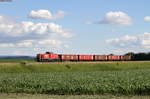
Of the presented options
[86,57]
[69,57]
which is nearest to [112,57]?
[86,57]

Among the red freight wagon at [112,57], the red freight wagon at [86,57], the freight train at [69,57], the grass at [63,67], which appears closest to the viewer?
the grass at [63,67]

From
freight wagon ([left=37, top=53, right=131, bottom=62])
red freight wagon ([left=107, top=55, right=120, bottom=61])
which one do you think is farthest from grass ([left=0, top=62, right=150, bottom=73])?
red freight wagon ([left=107, top=55, right=120, bottom=61])

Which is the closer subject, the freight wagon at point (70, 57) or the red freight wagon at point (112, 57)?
the freight wagon at point (70, 57)

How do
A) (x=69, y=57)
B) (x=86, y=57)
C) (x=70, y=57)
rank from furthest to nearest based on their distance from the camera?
(x=86, y=57) < (x=70, y=57) < (x=69, y=57)

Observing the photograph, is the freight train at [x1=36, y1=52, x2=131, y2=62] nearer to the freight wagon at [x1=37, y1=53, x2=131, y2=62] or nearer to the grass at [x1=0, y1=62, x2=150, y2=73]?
the freight wagon at [x1=37, y1=53, x2=131, y2=62]

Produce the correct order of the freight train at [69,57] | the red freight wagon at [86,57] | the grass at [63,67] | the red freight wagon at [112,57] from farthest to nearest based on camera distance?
1. the red freight wagon at [112,57]
2. the red freight wagon at [86,57]
3. the freight train at [69,57]
4. the grass at [63,67]

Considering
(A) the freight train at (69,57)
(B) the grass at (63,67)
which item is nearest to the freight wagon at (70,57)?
(A) the freight train at (69,57)

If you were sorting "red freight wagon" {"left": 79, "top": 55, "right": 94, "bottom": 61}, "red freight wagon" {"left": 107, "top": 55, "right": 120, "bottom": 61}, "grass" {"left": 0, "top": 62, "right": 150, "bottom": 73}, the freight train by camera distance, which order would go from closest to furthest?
"grass" {"left": 0, "top": 62, "right": 150, "bottom": 73}
the freight train
"red freight wagon" {"left": 79, "top": 55, "right": 94, "bottom": 61}
"red freight wagon" {"left": 107, "top": 55, "right": 120, "bottom": 61}

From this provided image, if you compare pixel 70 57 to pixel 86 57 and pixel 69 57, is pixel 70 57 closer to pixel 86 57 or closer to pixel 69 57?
pixel 69 57

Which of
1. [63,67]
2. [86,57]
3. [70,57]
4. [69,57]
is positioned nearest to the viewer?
[63,67]

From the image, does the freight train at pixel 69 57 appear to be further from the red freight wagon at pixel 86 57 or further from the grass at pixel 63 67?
the grass at pixel 63 67

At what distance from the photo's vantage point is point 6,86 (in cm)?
3241

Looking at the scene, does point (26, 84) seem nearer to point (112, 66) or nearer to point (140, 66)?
point (112, 66)

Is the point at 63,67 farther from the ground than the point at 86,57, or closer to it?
closer to it
